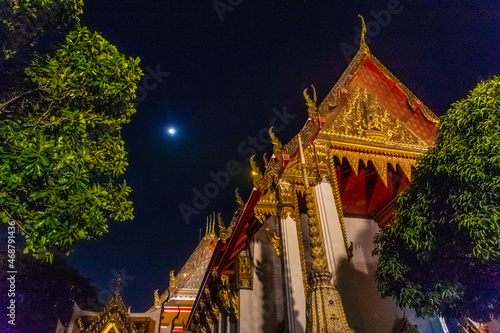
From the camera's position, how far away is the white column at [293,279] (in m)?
5.41

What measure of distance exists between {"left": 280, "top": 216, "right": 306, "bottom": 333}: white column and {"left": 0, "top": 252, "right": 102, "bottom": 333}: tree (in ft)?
28.8

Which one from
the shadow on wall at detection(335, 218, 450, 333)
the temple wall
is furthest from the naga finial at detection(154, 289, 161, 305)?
the shadow on wall at detection(335, 218, 450, 333)

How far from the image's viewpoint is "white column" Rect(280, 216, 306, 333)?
17.8 ft

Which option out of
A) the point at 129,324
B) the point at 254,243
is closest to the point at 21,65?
the point at 254,243

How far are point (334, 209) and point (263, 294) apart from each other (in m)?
3.37

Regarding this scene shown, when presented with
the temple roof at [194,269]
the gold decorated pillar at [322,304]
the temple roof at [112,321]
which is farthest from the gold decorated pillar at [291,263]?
the temple roof at [194,269]

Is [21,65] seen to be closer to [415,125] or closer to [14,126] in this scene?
[14,126]

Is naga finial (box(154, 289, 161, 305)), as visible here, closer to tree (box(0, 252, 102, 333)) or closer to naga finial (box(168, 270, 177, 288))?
naga finial (box(168, 270, 177, 288))

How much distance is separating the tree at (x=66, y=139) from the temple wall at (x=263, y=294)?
5.03 m

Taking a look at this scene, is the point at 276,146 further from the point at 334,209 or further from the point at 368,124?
the point at 368,124

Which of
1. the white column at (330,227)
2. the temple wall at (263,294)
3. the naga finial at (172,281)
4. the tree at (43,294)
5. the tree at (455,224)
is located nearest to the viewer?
the tree at (455,224)

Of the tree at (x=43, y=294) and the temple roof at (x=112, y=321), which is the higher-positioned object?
the tree at (x=43, y=294)

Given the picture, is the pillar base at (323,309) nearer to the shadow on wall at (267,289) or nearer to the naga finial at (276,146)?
the naga finial at (276,146)

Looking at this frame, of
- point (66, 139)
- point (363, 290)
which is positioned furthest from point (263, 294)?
point (66, 139)
